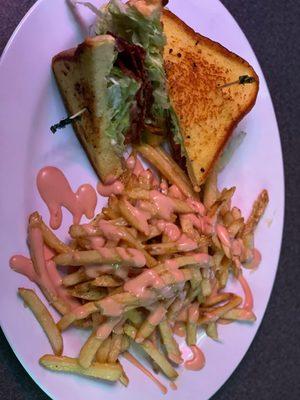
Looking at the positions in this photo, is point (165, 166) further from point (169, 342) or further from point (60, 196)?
point (169, 342)

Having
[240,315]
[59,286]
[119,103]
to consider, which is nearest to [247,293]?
[240,315]

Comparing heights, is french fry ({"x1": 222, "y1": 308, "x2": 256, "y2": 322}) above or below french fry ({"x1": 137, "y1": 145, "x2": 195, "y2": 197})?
below

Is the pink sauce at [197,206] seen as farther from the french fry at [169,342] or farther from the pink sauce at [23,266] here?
the pink sauce at [23,266]

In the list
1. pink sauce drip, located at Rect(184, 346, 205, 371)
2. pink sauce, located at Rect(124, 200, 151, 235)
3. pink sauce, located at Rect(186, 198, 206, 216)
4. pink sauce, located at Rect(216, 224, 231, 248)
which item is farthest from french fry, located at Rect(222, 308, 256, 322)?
pink sauce, located at Rect(124, 200, 151, 235)

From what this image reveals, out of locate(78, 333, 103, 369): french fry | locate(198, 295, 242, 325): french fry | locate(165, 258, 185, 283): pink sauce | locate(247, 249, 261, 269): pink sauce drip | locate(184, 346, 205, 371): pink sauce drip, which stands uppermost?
locate(165, 258, 185, 283): pink sauce

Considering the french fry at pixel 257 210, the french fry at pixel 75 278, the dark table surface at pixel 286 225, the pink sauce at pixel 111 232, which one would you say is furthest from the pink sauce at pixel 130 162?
the dark table surface at pixel 286 225

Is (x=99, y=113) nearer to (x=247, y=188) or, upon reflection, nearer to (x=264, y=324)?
(x=247, y=188)

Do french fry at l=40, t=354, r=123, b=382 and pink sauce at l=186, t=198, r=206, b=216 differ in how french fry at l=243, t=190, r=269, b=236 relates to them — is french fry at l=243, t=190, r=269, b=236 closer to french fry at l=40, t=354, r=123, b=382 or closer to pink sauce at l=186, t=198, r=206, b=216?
pink sauce at l=186, t=198, r=206, b=216
